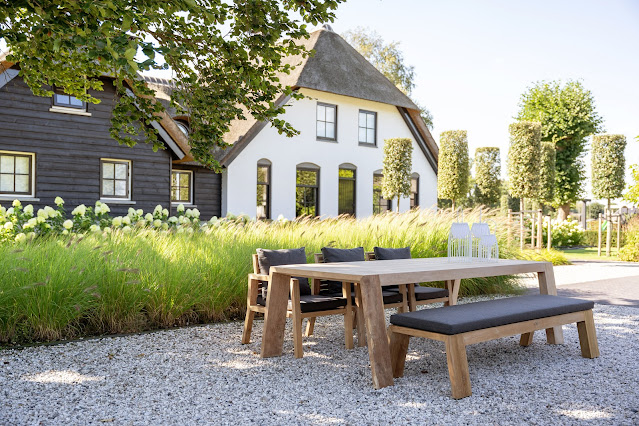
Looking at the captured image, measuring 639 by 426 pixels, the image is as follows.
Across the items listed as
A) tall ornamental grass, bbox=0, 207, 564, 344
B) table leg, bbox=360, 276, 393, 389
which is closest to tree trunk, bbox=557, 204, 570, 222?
tall ornamental grass, bbox=0, 207, 564, 344

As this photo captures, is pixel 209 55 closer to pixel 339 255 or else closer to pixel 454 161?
pixel 339 255

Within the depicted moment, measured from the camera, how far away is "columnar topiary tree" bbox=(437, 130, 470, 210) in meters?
18.1

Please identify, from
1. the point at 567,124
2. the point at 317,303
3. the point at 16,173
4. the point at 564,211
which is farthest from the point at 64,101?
the point at 564,211

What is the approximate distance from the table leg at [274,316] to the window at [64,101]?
33.8ft

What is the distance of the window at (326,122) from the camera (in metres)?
18.6

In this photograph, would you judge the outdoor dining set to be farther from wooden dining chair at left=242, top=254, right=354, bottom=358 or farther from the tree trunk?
the tree trunk

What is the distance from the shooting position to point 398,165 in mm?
18531

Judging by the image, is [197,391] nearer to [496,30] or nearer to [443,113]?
[496,30]

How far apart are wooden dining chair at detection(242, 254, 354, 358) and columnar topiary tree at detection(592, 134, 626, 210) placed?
1522 cm

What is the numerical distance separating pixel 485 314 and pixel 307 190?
14.8 meters

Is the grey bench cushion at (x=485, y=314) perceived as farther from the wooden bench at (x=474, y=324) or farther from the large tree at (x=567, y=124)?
the large tree at (x=567, y=124)

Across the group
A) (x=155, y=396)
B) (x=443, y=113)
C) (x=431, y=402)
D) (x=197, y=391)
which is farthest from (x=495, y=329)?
(x=443, y=113)

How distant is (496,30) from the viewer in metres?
13.5

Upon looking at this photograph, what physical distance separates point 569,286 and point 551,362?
540 centimetres
